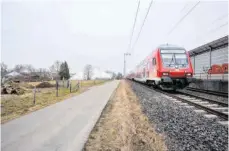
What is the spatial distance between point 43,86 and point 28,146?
30.8m

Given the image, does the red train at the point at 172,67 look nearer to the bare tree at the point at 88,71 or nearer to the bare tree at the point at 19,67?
the bare tree at the point at 19,67

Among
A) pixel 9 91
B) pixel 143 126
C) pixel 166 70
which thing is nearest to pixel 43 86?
pixel 9 91

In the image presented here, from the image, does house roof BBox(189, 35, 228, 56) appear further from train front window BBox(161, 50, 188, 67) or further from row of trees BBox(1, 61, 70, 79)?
row of trees BBox(1, 61, 70, 79)

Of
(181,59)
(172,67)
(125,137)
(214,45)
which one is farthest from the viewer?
(214,45)

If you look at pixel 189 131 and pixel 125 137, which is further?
pixel 189 131

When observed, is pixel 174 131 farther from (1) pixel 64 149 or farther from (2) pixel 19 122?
(2) pixel 19 122

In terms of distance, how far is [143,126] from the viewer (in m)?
6.10

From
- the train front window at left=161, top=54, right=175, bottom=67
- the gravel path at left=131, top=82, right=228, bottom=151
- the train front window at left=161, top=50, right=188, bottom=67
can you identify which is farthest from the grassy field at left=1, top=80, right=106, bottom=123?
the train front window at left=161, top=50, right=188, bottom=67

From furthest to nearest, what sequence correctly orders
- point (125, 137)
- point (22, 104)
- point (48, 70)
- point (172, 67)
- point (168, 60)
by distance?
1. point (48, 70)
2. point (168, 60)
3. point (172, 67)
4. point (22, 104)
5. point (125, 137)

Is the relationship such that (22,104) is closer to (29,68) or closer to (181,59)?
(181,59)

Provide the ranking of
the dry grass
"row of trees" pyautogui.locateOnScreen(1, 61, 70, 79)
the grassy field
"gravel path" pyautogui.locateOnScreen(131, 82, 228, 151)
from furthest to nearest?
1. "row of trees" pyautogui.locateOnScreen(1, 61, 70, 79)
2. the grassy field
3. "gravel path" pyautogui.locateOnScreen(131, 82, 228, 151)
4. the dry grass

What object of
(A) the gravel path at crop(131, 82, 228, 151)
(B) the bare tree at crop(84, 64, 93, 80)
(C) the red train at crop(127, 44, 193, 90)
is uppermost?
(B) the bare tree at crop(84, 64, 93, 80)

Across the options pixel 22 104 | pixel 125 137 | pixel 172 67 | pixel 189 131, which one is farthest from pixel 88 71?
pixel 125 137

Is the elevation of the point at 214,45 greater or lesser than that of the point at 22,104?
greater
